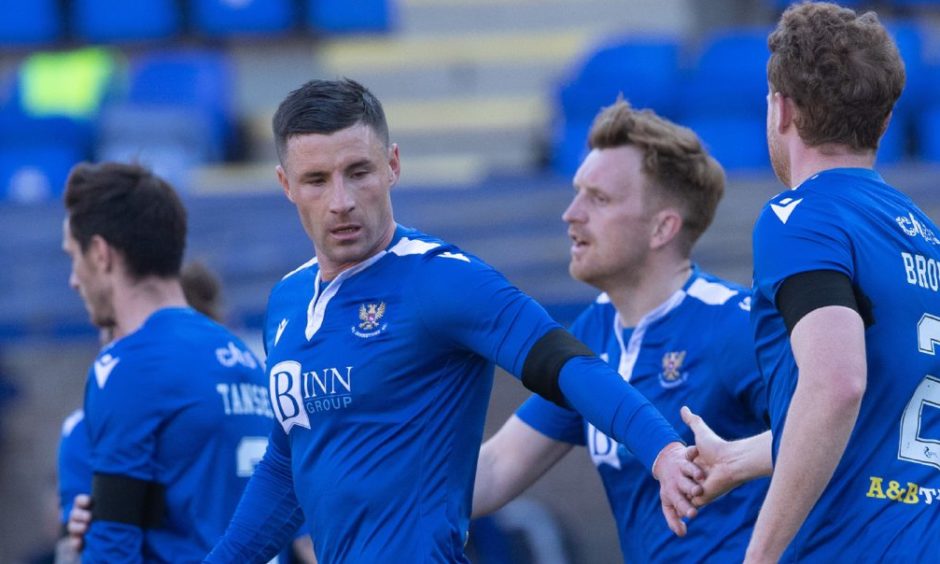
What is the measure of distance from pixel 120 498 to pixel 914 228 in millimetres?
2373

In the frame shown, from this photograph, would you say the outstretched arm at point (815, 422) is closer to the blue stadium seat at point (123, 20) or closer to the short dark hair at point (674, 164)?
the short dark hair at point (674, 164)

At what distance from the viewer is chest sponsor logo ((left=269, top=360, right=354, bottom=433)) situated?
3266 mm

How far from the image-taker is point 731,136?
10.7 meters

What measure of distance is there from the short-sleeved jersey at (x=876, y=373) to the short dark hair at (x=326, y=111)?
3.20 feet

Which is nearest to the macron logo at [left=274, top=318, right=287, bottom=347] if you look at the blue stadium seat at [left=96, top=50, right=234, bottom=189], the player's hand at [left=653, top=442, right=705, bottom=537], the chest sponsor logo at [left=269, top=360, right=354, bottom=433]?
the chest sponsor logo at [left=269, top=360, right=354, bottom=433]

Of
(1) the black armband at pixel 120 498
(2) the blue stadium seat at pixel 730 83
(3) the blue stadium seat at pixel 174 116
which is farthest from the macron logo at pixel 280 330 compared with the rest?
(3) the blue stadium seat at pixel 174 116

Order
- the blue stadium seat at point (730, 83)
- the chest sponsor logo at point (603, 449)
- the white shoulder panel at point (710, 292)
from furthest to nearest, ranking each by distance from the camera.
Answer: the blue stadium seat at point (730, 83)
the white shoulder panel at point (710, 292)
the chest sponsor logo at point (603, 449)

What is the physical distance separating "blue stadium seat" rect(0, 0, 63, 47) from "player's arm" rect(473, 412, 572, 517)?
10776 millimetres

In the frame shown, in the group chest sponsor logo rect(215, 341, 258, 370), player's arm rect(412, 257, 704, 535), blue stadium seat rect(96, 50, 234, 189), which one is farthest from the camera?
blue stadium seat rect(96, 50, 234, 189)

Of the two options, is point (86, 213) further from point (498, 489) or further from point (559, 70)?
point (559, 70)

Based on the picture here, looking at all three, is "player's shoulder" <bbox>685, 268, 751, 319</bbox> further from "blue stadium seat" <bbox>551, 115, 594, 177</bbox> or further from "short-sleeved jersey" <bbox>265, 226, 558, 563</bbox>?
"blue stadium seat" <bbox>551, 115, 594, 177</bbox>

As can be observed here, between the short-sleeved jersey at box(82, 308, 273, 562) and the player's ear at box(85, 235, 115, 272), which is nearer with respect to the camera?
the short-sleeved jersey at box(82, 308, 273, 562)

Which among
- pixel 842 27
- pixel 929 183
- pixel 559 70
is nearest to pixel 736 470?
pixel 842 27

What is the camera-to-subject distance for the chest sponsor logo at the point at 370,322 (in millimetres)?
3268
